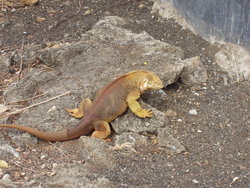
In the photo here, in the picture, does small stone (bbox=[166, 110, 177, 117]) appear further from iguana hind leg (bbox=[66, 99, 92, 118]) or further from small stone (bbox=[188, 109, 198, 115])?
iguana hind leg (bbox=[66, 99, 92, 118])

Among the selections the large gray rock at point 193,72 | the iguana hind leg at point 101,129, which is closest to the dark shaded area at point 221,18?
the large gray rock at point 193,72

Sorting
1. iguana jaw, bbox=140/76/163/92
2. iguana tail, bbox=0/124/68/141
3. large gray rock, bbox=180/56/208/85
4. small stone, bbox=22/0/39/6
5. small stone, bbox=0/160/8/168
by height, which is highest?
iguana jaw, bbox=140/76/163/92

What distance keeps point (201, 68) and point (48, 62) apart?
1.71m

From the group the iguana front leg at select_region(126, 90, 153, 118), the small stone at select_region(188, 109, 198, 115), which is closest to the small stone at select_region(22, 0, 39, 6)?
the iguana front leg at select_region(126, 90, 153, 118)

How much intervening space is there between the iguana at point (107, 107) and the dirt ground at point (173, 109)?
0.48 ft

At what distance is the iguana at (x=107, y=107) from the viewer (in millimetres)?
4891

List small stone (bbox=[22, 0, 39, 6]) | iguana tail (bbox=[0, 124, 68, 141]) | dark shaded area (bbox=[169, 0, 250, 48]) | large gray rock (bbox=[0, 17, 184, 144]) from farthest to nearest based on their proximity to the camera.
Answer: small stone (bbox=[22, 0, 39, 6]) < dark shaded area (bbox=[169, 0, 250, 48]) < large gray rock (bbox=[0, 17, 184, 144]) < iguana tail (bbox=[0, 124, 68, 141])

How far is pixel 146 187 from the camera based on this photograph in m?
4.32

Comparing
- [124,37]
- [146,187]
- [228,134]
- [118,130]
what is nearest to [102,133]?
[118,130]

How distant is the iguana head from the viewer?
5.09m

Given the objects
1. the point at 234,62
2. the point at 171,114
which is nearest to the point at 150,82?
the point at 171,114

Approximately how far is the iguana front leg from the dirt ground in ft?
0.90

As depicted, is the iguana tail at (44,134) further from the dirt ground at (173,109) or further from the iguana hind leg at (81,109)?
the iguana hind leg at (81,109)

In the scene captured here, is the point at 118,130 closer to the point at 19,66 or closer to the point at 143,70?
the point at 143,70
